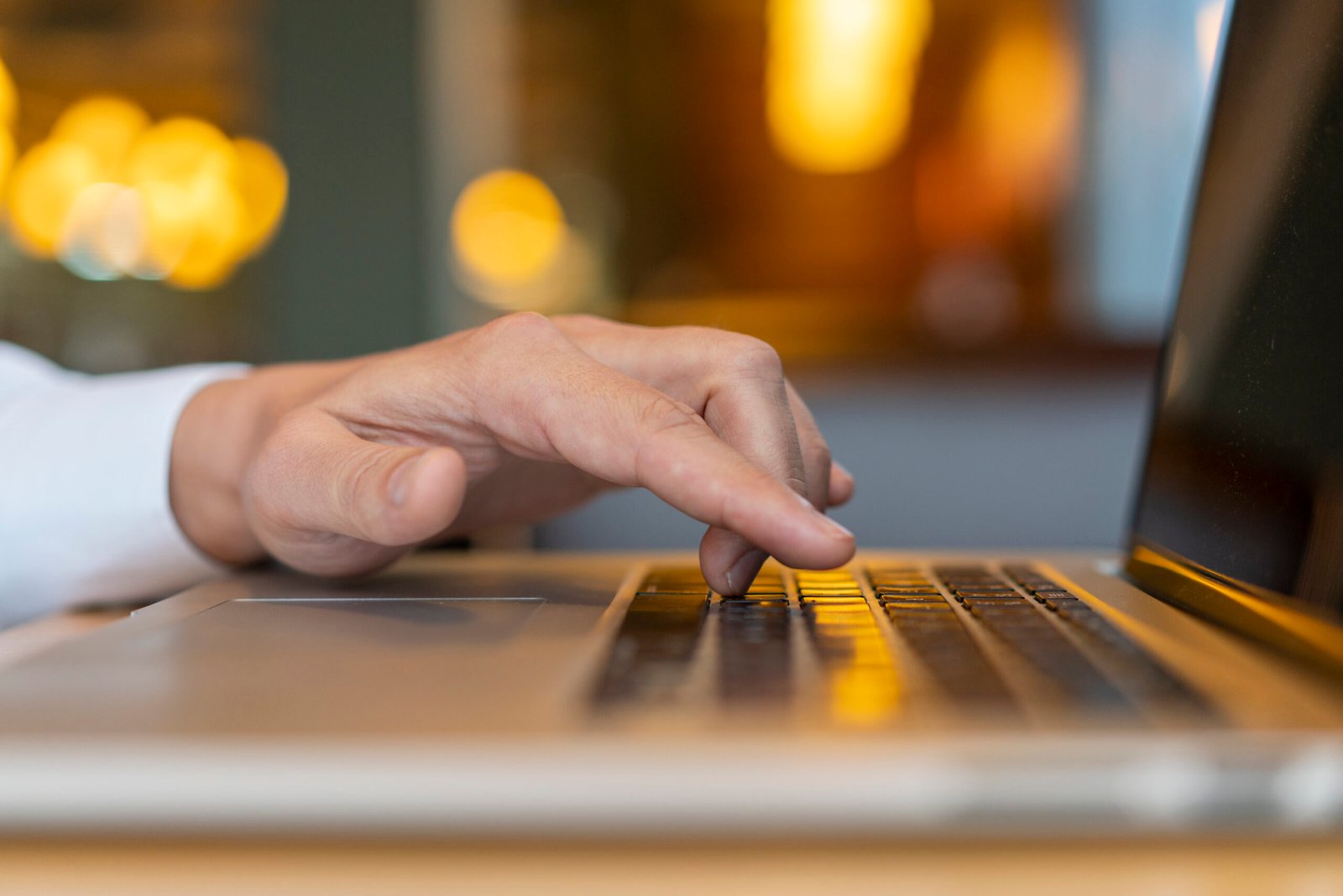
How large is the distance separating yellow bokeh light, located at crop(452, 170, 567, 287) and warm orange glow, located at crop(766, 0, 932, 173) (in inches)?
35.6

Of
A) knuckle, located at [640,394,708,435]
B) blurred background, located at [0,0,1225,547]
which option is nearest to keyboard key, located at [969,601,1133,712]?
knuckle, located at [640,394,708,435]

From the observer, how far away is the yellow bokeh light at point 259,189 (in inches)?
92.5

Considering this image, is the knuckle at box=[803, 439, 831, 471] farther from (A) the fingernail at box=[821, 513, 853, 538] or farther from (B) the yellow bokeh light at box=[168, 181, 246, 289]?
(B) the yellow bokeh light at box=[168, 181, 246, 289]

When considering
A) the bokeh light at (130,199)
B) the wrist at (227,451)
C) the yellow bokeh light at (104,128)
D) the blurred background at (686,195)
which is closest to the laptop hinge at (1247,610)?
the wrist at (227,451)

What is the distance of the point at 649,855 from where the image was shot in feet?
0.56

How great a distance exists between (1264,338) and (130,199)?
3101 millimetres

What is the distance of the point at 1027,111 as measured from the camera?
10.6 ft

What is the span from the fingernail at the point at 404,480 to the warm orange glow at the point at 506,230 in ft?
6.95

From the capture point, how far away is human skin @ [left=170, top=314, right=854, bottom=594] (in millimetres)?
334

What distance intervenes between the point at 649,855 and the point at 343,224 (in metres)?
2.33

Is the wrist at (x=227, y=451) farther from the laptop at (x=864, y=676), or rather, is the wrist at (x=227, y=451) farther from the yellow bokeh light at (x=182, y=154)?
the yellow bokeh light at (x=182, y=154)

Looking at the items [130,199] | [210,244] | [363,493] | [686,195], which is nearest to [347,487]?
[363,493]

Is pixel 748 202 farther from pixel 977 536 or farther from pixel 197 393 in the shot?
pixel 197 393

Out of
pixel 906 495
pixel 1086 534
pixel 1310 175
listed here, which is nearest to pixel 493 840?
pixel 1310 175
